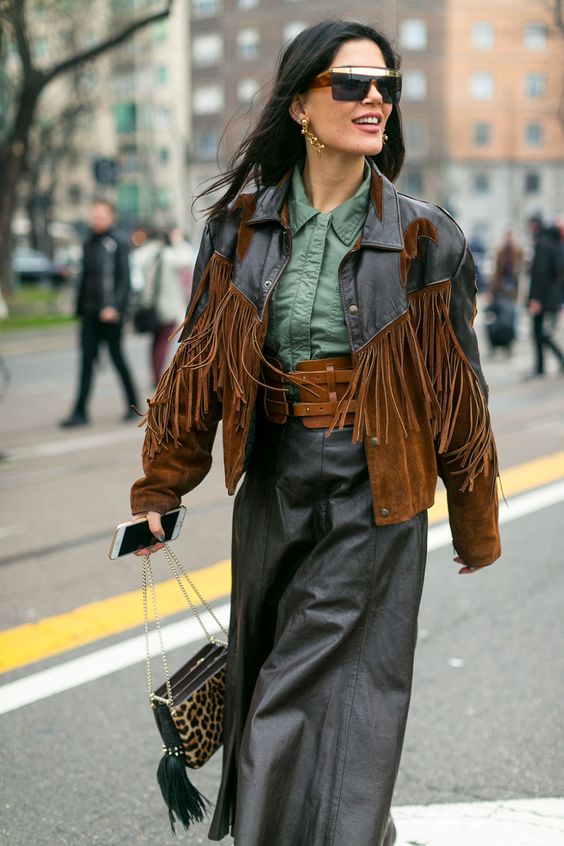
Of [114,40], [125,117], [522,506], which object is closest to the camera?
[522,506]

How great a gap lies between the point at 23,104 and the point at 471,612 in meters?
14.9

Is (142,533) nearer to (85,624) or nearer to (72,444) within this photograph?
(85,624)

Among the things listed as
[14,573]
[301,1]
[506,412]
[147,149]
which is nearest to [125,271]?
[506,412]

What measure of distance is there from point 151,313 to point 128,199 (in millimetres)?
70757

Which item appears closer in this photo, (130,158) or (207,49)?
(207,49)

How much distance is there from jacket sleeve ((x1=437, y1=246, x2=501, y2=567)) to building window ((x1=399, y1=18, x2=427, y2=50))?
70.7 meters

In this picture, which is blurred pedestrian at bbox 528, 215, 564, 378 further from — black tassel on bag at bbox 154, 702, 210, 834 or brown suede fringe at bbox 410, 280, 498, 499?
black tassel on bag at bbox 154, 702, 210, 834

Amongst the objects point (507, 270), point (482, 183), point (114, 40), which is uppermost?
point (114, 40)

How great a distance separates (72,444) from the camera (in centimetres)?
909

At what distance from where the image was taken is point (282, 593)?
2.65 metres

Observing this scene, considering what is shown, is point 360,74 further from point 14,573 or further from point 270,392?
point 14,573

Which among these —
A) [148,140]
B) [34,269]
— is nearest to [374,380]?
[34,269]

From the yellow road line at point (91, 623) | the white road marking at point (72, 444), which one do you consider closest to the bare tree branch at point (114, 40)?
the white road marking at point (72, 444)

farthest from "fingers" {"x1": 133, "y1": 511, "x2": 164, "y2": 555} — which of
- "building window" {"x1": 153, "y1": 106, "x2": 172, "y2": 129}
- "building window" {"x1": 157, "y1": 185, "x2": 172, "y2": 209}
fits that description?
"building window" {"x1": 157, "y1": 185, "x2": 172, "y2": 209}
